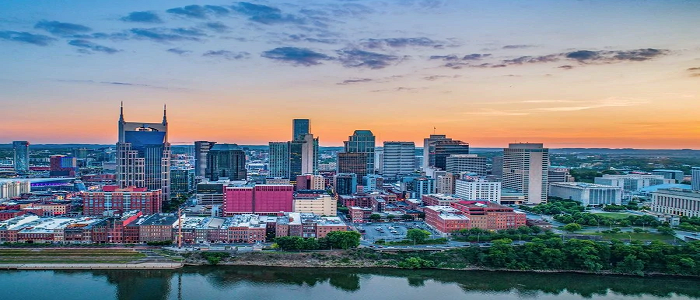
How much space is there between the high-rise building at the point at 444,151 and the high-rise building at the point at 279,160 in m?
13.5

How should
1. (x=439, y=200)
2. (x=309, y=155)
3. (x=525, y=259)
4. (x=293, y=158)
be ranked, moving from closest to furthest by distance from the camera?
1. (x=525, y=259)
2. (x=439, y=200)
3. (x=293, y=158)
4. (x=309, y=155)

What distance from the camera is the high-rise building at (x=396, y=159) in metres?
46.2

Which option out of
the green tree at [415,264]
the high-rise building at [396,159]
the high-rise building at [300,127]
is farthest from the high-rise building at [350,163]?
the green tree at [415,264]

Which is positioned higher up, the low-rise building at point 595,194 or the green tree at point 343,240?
the low-rise building at point 595,194

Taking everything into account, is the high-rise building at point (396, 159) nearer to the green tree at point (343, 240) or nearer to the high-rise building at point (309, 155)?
the high-rise building at point (309, 155)

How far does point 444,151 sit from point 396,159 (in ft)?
15.3

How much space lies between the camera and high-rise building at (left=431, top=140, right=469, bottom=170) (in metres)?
44.1

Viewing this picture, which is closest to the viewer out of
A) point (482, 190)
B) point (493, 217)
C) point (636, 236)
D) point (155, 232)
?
point (155, 232)

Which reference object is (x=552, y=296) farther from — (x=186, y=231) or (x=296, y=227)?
(x=186, y=231)

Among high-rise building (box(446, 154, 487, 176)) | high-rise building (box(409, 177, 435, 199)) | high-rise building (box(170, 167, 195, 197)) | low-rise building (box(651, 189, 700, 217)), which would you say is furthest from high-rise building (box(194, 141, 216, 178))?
low-rise building (box(651, 189, 700, 217))

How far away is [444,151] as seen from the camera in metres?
44.3

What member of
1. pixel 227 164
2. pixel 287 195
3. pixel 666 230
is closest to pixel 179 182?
pixel 227 164

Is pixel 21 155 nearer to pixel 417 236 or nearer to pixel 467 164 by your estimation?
pixel 467 164

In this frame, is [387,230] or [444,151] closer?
[387,230]
